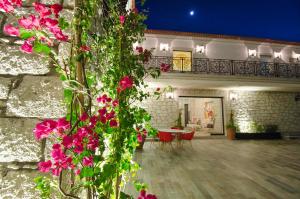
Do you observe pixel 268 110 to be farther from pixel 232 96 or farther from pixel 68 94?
pixel 68 94

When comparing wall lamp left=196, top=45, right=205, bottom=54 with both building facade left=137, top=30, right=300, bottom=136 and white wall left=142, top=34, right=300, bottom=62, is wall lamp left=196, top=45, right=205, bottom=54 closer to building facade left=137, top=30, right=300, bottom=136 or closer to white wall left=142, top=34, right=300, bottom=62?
building facade left=137, top=30, right=300, bottom=136

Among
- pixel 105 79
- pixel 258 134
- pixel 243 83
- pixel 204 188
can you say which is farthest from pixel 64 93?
pixel 258 134

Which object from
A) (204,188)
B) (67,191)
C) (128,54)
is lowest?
(204,188)

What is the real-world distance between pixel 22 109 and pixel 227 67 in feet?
Result: 39.0

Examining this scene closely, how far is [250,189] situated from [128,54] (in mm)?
3515

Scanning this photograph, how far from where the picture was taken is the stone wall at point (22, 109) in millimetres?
1194

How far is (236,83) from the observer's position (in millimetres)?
10289

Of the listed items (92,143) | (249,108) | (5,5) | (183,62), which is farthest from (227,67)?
(5,5)

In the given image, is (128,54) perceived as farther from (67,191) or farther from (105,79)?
(67,191)

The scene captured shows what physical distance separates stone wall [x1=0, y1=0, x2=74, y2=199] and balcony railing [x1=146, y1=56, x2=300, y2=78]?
9688mm

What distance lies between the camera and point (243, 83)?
34.1 ft

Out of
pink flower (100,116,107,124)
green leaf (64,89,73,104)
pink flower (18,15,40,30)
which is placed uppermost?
pink flower (18,15,40,30)

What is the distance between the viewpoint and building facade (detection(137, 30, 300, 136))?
11156 millimetres

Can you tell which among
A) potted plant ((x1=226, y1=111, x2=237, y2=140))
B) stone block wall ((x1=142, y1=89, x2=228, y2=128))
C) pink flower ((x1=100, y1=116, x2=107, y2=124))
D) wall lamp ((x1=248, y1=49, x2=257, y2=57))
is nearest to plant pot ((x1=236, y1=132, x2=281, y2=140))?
potted plant ((x1=226, y1=111, x2=237, y2=140))
